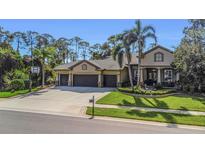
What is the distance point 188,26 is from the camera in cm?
2773

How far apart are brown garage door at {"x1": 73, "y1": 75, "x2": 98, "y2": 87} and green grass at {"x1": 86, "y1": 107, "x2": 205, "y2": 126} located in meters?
14.4

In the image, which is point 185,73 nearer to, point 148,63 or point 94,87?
point 148,63

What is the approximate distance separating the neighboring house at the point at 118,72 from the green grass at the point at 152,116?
13.7 meters

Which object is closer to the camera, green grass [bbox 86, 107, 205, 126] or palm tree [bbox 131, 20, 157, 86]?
green grass [bbox 86, 107, 205, 126]

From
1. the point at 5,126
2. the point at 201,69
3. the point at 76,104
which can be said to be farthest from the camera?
the point at 201,69

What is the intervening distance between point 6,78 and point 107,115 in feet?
72.9

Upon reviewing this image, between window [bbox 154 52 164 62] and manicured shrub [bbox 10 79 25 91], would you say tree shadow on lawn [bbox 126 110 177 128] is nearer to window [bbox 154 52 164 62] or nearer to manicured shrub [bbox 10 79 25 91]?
window [bbox 154 52 164 62]

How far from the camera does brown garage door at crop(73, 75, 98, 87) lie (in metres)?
31.8

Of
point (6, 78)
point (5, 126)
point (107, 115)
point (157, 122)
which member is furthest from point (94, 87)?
point (5, 126)

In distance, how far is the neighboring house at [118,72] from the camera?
29.8 metres

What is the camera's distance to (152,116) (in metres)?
15.3

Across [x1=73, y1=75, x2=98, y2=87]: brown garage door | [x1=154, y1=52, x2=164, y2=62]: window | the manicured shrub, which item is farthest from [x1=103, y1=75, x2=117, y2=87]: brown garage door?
the manicured shrub

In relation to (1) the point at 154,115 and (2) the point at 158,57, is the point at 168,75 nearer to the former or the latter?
(2) the point at 158,57

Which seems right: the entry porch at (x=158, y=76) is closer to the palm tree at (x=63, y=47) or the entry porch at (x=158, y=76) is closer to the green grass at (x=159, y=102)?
the green grass at (x=159, y=102)
